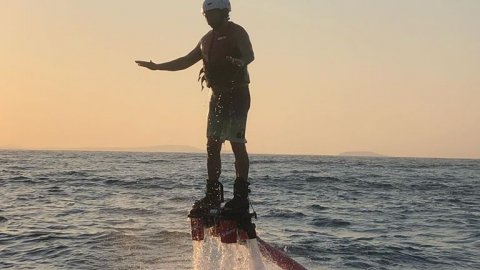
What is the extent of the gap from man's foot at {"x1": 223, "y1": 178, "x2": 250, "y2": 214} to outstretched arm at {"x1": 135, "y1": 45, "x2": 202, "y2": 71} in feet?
5.42

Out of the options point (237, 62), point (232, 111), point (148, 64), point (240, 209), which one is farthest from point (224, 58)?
point (240, 209)

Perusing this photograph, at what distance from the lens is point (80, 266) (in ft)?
44.5

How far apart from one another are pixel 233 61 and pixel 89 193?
26.8 metres

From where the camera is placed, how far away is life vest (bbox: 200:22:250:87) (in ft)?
22.3

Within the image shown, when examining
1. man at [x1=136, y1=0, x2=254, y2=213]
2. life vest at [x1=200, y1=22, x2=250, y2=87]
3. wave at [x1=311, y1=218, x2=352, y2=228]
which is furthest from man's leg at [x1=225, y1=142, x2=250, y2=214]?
wave at [x1=311, y1=218, x2=352, y2=228]

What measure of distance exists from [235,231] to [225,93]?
5.39ft

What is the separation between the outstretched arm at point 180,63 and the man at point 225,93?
0.62 ft

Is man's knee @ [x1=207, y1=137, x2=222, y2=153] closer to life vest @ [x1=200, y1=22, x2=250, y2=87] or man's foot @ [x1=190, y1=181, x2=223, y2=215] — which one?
man's foot @ [x1=190, y1=181, x2=223, y2=215]

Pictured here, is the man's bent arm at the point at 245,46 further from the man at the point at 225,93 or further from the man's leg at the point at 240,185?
the man's leg at the point at 240,185

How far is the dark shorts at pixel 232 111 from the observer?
22.6 feet

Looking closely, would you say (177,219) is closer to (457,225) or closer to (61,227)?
(61,227)

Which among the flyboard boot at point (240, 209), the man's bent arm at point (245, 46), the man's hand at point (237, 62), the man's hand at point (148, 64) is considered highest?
the man's bent arm at point (245, 46)

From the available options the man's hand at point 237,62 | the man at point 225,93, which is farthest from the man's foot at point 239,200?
the man's hand at point 237,62

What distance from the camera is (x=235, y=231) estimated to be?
22.5 feet
